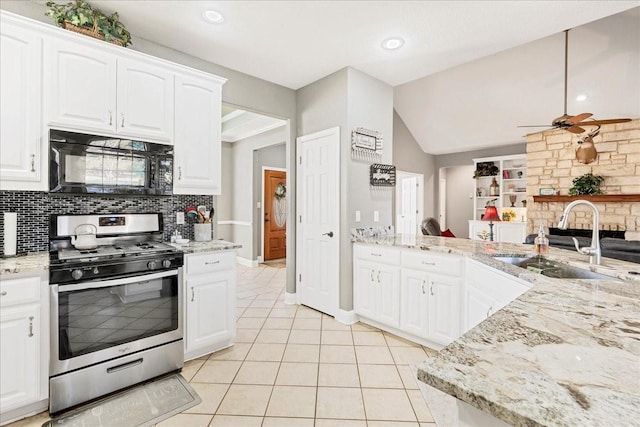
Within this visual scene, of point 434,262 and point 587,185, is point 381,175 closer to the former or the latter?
→ point 434,262

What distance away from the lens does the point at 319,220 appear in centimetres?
366

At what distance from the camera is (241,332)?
10.2 ft

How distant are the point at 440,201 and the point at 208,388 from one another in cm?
774

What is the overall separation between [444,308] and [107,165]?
9.33 ft

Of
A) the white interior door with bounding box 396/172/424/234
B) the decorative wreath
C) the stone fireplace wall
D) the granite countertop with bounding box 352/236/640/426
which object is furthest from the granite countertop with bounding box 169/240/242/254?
the stone fireplace wall

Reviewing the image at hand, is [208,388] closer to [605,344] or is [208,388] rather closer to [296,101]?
[605,344]

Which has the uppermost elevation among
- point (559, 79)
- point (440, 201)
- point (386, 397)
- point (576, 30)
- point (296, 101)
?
point (576, 30)

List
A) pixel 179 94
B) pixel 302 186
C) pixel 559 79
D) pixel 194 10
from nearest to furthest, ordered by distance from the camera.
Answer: pixel 194 10
pixel 179 94
pixel 302 186
pixel 559 79

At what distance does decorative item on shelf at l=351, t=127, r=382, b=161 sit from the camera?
11.1 feet

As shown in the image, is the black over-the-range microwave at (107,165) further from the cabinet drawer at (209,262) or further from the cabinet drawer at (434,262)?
the cabinet drawer at (434,262)

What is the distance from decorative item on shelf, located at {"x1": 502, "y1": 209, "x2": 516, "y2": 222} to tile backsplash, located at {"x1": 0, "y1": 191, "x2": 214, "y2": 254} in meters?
7.05

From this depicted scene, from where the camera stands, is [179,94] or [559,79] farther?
[559,79]

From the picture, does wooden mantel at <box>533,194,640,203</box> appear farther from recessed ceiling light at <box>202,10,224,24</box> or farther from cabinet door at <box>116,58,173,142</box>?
cabinet door at <box>116,58,173,142</box>

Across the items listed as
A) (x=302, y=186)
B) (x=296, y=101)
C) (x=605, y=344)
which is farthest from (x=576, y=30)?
(x=605, y=344)
